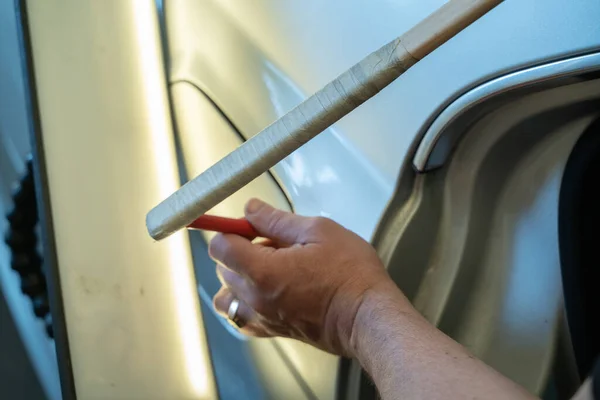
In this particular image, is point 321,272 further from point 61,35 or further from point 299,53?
point 61,35

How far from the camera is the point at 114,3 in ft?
2.16

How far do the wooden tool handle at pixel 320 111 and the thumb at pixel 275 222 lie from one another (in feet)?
0.44

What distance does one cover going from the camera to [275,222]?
58 cm

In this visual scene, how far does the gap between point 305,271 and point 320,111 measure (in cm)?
20

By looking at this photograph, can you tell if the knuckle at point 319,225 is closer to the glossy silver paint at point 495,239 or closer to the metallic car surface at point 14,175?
the glossy silver paint at point 495,239

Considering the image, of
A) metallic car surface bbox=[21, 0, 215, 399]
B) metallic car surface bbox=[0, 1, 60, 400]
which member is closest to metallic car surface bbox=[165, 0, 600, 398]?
metallic car surface bbox=[21, 0, 215, 399]

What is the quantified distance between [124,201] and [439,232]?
319 mm

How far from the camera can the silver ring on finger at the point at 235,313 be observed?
636 millimetres

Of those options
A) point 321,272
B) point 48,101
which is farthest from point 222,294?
point 48,101

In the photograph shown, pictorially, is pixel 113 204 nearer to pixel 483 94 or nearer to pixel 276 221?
pixel 276 221

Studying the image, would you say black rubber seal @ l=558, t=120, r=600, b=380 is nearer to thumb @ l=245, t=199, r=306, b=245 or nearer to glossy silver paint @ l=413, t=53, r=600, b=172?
glossy silver paint @ l=413, t=53, r=600, b=172

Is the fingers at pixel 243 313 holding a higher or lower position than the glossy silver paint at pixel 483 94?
lower

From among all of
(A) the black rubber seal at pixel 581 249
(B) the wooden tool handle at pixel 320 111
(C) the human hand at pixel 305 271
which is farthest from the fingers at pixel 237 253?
(A) the black rubber seal at pixel 581 249

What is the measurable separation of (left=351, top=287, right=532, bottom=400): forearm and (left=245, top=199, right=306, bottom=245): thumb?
10cm
